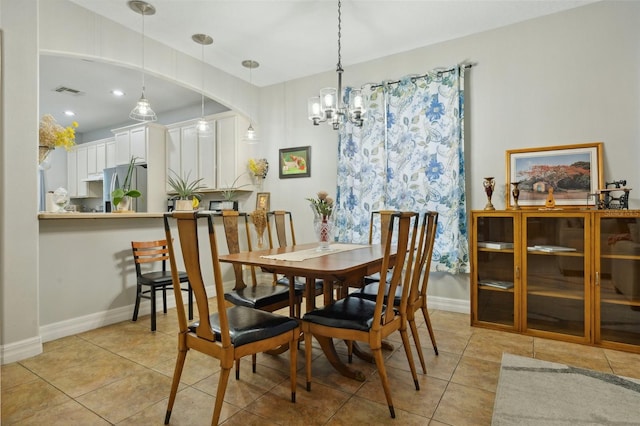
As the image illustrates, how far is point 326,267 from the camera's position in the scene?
6.20 ft

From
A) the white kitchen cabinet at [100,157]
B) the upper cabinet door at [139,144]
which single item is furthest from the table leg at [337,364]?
the white kitchen cabinet at [100,157]

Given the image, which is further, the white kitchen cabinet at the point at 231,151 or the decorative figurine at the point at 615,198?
the white kitchen cabinet at the point at 231,151

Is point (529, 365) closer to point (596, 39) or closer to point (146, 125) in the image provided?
point (596, 39)

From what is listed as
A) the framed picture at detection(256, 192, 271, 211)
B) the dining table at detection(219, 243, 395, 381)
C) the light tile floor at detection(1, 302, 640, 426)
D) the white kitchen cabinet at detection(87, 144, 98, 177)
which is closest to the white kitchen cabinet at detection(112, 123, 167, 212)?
the white kitchen cabinet at detection(87, 144, 98, 177)

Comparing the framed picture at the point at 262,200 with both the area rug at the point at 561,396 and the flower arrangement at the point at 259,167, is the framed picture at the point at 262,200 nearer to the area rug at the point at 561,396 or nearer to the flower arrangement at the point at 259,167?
the flower arrangement at the point at 259,167

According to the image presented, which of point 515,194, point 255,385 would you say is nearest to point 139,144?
point 255,385

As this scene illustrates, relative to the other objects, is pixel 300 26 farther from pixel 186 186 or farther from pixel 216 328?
pixel 186 186

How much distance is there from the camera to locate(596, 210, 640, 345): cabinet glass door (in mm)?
2600

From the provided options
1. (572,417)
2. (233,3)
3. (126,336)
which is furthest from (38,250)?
(572,417)

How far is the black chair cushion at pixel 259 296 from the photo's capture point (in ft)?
7.75

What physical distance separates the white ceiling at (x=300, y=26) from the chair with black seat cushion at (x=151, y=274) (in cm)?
215

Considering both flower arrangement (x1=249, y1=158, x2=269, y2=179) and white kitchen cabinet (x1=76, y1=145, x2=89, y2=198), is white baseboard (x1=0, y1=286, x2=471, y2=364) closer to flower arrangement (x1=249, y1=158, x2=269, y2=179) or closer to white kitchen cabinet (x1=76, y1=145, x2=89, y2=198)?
flower arrangement (x1=249, y1=158, x2=269, y2=179)

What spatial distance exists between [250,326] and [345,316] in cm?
53

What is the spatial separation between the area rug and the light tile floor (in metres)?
0.09
